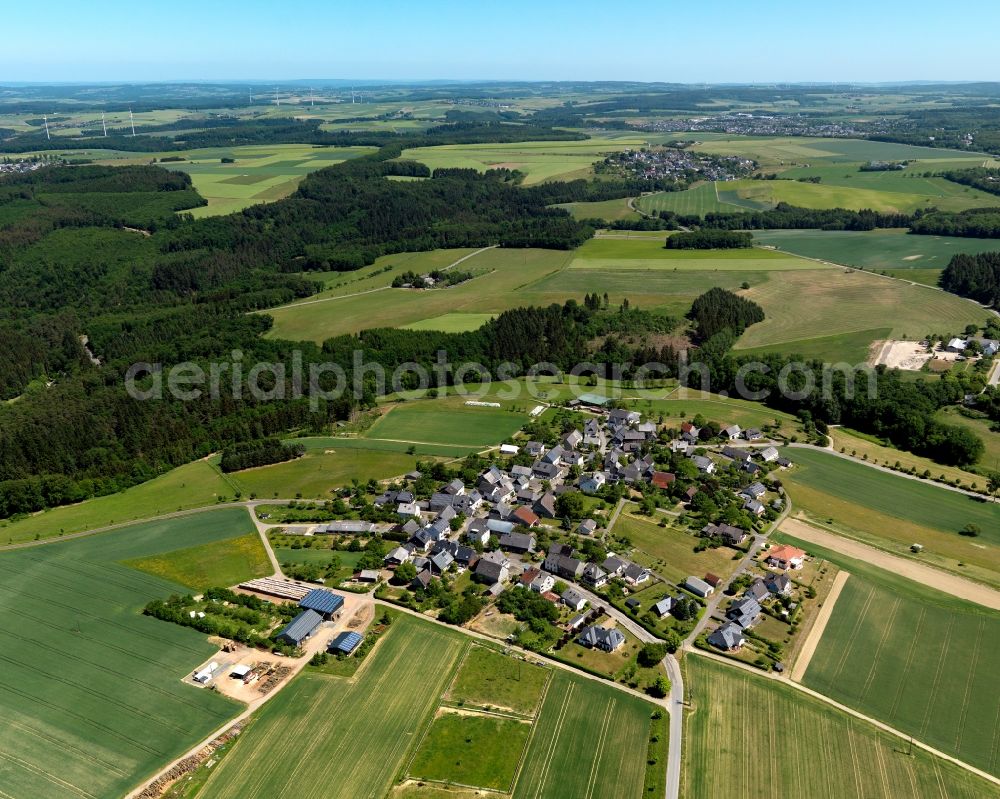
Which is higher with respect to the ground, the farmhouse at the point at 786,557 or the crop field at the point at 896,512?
the farmhouse at the point at 786,557

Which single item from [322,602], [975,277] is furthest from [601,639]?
[975,277]

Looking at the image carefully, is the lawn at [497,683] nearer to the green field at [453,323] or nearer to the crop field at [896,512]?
the crop field at [896,512]

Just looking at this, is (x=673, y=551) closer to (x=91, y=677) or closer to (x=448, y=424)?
(x=448, y=424)

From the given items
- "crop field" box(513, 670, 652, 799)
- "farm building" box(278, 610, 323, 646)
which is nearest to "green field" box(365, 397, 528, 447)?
"farm building" box(278, 610, 323, 646)

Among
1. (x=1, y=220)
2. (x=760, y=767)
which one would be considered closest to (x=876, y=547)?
(x=760, y=767)

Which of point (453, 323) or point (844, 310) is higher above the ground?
point (844, 310)

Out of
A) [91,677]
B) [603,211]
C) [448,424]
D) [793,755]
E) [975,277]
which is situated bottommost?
[448,424]

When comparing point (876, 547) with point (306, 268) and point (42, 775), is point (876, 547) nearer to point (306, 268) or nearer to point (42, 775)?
point (42, 775)

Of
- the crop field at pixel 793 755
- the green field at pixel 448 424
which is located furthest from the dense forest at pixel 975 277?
the crop field at pixel 793 755
